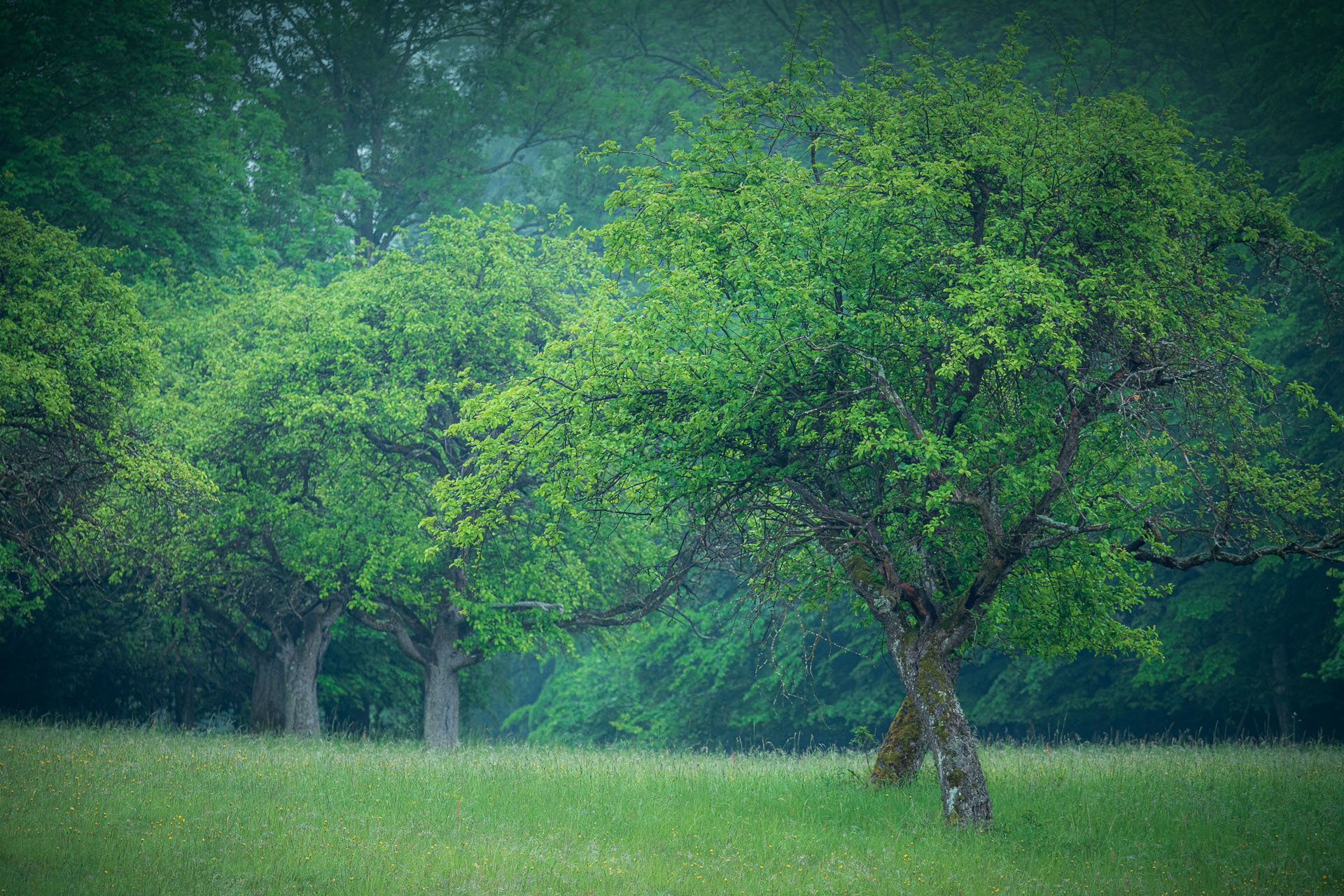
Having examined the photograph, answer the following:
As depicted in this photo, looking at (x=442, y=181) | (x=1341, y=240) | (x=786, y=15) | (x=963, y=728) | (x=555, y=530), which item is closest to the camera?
(x=963, y=728)

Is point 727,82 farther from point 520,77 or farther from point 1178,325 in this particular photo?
point 520,77

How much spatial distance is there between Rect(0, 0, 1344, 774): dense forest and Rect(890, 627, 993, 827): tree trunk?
675mm

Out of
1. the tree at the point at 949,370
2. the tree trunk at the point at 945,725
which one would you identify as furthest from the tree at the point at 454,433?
the tree trunk at the point at 945,725

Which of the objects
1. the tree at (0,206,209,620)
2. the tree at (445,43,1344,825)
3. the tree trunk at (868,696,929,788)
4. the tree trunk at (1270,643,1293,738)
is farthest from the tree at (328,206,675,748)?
the tree trunk at (1270,643,1293,738)

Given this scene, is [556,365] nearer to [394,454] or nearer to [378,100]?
[394,454]

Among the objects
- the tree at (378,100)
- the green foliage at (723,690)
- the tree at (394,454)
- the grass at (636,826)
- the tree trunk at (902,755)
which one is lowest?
the green foliage at (723,690)

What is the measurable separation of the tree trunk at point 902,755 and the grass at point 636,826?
38 cm

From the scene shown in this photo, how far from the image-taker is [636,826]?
42.0ft

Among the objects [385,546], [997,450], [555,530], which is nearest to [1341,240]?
[997,450]

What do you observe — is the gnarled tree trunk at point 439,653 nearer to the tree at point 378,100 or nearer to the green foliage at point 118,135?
the green foliage at point 118,135

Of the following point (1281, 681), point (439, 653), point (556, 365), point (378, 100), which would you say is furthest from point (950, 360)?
point (378, 100)

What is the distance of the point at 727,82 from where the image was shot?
575 inches

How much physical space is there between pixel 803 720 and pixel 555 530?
22.9 m

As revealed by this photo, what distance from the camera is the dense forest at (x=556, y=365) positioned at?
13.1 meters
